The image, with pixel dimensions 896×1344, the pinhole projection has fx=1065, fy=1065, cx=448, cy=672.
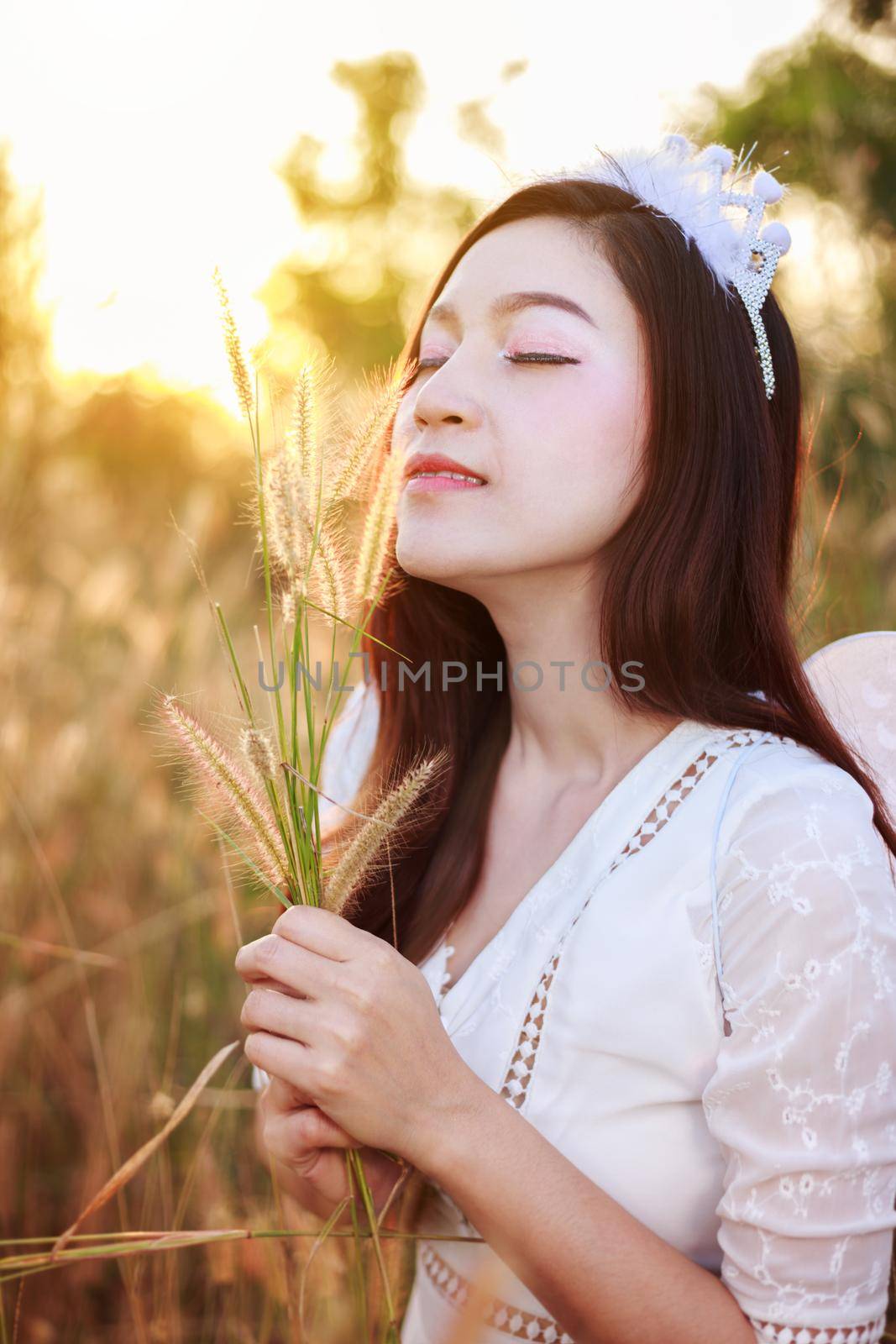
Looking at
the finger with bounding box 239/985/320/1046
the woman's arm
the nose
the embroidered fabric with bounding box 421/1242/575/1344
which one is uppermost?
the nose

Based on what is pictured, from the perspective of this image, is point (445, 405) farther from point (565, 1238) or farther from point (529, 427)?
point (565, 1238)

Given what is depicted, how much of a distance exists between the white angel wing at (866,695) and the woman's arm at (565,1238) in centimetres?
77

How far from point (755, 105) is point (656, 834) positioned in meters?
6.49

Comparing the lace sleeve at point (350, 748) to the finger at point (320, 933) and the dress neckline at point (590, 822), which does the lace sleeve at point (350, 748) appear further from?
the finger at point (320, 933)

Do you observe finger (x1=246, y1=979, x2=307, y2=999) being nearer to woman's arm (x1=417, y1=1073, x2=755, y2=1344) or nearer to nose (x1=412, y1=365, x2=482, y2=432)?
woman's arm (x1=417, y1=1073, x2=755, y2=1344)

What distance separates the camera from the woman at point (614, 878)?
1.25 metres

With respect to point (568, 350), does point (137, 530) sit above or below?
below

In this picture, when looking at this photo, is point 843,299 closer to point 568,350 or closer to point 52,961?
point 568,350

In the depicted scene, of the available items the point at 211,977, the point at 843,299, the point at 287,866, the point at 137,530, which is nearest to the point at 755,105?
the point at 843,299

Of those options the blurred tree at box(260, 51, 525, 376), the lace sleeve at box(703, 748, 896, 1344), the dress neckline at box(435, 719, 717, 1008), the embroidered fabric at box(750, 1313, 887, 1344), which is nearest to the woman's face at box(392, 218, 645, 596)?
the dress neckline at box(435, 719, 717, 1008)

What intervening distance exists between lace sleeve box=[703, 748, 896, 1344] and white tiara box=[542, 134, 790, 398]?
895 mm

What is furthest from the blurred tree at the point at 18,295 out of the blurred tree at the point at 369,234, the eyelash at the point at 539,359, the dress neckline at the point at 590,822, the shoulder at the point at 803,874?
the blurred tree at the point at 369,234

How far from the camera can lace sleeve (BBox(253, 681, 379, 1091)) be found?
2285 mm

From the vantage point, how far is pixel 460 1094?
49.4 inches
